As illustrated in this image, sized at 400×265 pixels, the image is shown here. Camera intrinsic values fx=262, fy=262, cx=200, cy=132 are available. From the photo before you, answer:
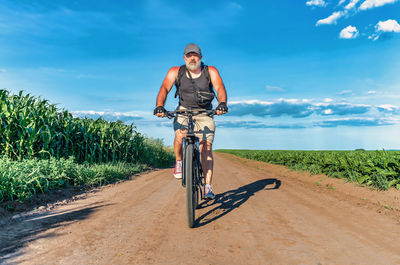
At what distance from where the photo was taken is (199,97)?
15.8ft

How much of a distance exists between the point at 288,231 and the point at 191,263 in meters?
1.68

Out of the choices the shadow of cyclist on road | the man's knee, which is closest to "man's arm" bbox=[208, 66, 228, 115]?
the man's knee

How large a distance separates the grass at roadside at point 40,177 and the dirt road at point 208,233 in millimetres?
921

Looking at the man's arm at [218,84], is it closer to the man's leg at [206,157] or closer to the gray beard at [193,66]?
the gray beard at [193,66]

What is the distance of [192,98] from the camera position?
16.0 feet

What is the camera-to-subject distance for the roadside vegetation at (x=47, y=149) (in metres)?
5.66

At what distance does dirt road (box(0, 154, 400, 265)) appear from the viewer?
109 inches

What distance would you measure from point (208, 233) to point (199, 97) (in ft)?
7.81

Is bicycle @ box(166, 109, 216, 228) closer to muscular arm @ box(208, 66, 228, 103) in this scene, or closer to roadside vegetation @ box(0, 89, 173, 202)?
muscular arm @ box(208, 66, 228, 103)

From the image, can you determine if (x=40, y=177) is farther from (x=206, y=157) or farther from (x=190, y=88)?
(x=190, y=88)

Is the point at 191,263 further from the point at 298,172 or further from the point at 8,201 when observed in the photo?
the point at 298,172

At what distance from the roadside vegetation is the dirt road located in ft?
3.74

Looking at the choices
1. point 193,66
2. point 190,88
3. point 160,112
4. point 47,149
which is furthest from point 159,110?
point 47,149

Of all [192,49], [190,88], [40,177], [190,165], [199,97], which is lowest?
[40,177]
